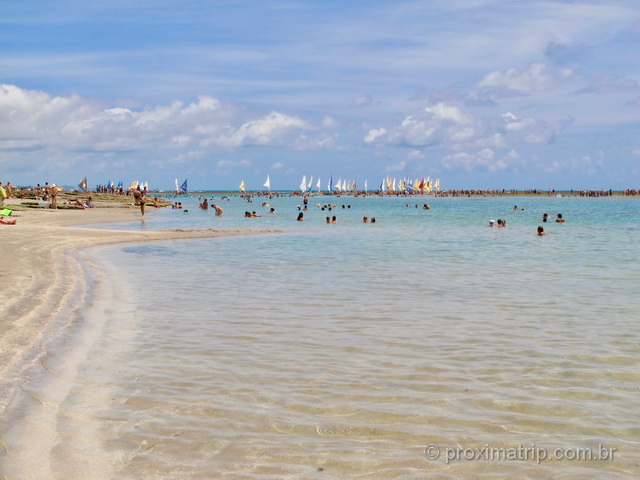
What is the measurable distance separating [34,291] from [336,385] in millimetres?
8369

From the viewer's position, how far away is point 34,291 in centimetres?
1249

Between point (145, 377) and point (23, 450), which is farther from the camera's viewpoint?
point (145, 377)

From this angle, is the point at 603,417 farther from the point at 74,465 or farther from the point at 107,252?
the point at 107,252

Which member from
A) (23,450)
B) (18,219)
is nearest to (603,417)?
(23,450)

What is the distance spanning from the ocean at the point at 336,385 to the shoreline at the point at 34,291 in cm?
31

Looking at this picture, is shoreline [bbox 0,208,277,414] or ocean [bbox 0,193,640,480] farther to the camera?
shoreline [bbox 0,208,277,414]

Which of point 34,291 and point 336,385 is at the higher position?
point 34,291

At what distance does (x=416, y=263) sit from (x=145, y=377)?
46.3ft

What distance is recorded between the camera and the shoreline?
7.74 metres

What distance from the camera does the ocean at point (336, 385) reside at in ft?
16.2

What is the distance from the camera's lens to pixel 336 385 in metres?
6.90

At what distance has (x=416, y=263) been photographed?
797 inches

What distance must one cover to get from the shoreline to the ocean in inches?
12.4

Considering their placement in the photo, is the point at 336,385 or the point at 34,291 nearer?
the point at 336,385
